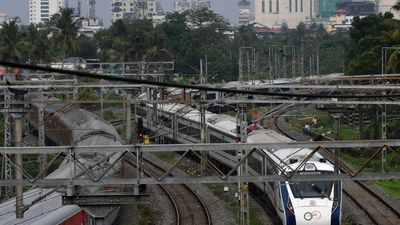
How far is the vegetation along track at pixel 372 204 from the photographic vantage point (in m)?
24.8

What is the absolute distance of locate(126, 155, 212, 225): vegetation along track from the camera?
25594mm

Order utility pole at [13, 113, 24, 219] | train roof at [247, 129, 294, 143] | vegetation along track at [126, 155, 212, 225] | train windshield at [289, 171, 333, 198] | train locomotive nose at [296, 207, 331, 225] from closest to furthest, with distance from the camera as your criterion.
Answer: utility pole at [13, 113, 24, 219], train locomotive nose at [296, 207, 331, 225], train windshield at [289, 171, 333, 198], vegetation along track at [126, 155, 212, 225], train roof at [247, 129, 294, 143]

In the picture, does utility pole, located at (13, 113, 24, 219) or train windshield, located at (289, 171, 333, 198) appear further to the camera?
train windshield, located at (289, 171, 333, 198)

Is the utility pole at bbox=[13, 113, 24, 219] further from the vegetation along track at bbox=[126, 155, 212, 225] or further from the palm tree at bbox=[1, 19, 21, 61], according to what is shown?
the palm tree at bbox=[1, 19, 21, 61]

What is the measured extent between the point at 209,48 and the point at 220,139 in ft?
204

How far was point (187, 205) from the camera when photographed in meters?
28.2

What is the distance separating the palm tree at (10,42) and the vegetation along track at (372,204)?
131ft

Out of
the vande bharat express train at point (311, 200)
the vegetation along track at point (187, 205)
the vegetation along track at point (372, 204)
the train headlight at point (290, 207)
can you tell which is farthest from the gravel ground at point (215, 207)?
the train headlight at point (290, 207)

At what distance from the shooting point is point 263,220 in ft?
83.3

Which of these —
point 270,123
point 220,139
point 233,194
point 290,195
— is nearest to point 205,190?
point 233,194

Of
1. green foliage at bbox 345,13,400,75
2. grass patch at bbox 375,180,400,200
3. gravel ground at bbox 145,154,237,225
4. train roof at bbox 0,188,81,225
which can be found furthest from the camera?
green foliage at bbox 345,13,400,75

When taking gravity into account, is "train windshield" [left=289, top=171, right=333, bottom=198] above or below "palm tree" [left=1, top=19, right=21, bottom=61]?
below

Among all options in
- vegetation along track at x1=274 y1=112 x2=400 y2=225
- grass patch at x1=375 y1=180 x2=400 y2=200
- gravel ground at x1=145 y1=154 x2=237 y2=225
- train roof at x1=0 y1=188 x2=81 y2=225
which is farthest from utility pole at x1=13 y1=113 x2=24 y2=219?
grass patch at x1=375 y1=180 x2=400 y2=200

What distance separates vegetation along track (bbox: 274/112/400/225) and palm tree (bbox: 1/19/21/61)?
39918 millimetres
